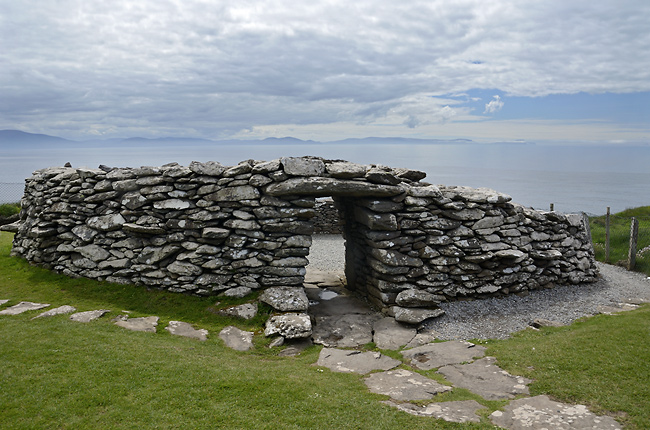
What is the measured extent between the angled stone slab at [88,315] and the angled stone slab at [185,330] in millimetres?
1783

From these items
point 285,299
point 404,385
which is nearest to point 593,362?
point 404,385

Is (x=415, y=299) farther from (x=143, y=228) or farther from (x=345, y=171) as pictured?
(x=143, y=228)

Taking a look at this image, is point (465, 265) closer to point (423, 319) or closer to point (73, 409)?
point (423, 319)

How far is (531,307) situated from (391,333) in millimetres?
→ 5077

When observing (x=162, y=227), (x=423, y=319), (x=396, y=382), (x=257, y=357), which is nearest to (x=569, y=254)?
(x=423, y=319)

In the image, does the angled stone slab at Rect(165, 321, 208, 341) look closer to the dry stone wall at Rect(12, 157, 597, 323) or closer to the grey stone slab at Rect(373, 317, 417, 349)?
the dry stone wall at Rect(12, 157, 597, 323)

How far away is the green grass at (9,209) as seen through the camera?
878 inches

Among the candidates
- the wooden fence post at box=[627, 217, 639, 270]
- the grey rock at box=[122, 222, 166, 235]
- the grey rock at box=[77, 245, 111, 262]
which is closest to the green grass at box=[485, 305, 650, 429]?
the wooden fence post at box=[627, 217, 639, 270]

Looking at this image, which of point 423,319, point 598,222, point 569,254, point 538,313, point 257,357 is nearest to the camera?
point 257,357

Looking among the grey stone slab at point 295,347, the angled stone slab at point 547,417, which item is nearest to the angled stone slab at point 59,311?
the grey stone slab at point 295,347

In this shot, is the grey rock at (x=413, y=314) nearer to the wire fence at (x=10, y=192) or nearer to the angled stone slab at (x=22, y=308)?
the angled stone slab at (x=22, y=308)

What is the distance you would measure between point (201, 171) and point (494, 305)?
1000 cm

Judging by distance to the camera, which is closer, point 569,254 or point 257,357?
point 257,357

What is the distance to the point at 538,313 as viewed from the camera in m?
12.4
